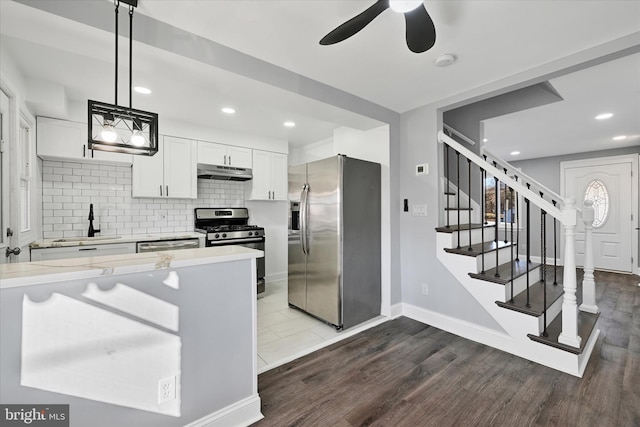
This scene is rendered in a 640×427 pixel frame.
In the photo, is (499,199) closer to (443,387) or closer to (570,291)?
(570,291)

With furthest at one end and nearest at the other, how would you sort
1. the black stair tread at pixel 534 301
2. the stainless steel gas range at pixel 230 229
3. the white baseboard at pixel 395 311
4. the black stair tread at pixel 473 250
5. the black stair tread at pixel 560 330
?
the stainless steel gas range at pixel 230 229
the white baseboard at pixel 395 311
the black stair tread at pixel 473 250
the black stair tread at pixel 534 301
the black stair tread at pixel 560 330

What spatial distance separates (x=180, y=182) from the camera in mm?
3793

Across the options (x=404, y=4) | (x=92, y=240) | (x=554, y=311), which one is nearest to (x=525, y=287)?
(x=554, y=311)

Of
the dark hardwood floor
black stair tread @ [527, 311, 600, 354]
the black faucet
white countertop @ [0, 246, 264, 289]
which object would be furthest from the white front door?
the black faucet

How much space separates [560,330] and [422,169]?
186 cm

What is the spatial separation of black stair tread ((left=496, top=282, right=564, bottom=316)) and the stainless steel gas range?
3.01 m

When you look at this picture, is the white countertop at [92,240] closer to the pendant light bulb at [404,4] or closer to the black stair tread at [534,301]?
the pendant light bulb at [404,4]

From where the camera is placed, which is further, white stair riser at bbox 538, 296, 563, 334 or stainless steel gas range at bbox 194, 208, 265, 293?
stainless steel gas range at bbox 194, 208, 265, 293

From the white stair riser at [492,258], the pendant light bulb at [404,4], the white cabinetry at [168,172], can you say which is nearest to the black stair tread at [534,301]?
the white stair riser at [492,258]

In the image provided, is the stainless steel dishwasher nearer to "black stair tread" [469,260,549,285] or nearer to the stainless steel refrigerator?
the stainless steel refrigerator

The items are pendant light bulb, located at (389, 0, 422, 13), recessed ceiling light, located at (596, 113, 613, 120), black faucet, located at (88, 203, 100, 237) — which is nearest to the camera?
pendant light bulb, located at (389, 0, 422, 13)

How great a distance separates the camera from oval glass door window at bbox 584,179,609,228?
542 centimetres

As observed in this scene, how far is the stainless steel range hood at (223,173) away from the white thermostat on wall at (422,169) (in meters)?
2.55

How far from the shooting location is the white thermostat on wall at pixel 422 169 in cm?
303
